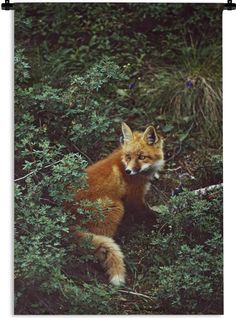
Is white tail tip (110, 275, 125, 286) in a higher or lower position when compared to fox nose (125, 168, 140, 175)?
lower

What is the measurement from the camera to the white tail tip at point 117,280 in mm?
2998

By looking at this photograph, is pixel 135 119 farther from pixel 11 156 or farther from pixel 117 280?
pixel 117 280

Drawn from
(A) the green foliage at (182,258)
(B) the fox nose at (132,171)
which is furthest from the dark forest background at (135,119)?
(B) the fox nose at (132,171)

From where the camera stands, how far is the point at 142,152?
3.09 m

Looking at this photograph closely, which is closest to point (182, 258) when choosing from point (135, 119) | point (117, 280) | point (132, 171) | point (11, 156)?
point (117, 280)

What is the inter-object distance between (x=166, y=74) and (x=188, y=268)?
916 mm

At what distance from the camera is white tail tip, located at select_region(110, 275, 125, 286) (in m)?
3.00

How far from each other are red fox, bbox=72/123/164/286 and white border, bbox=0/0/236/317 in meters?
0.33

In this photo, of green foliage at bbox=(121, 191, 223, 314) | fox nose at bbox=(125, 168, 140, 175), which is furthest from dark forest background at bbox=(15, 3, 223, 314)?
fox nose at bbox=(125, 168, 140, 175)

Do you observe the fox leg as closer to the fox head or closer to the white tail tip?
the white tail tip

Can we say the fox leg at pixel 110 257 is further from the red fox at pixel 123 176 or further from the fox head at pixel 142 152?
the fox head at pixel 142 152

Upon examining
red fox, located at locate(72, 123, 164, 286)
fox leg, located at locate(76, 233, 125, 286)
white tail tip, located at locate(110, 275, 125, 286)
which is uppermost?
red fox, located at locate(72, 123, 164, 286)

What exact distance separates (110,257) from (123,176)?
379 mm

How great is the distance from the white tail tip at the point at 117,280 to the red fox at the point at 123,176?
156 millimetres
